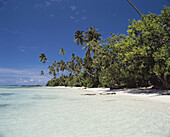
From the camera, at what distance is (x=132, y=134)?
3.47 metres

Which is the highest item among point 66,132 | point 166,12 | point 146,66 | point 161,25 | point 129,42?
point 166,12

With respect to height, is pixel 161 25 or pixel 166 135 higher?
pixel 161 25

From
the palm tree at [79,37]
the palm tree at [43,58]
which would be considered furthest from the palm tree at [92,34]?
the palm tree at [43,58]

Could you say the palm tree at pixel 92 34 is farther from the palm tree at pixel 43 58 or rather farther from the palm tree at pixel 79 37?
the palm tree at pixel 43 58

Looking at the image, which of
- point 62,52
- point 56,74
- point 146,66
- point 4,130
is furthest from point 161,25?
point 56,74

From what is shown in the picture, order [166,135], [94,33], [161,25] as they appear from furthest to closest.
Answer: [94,33], [161,25], [166,135]

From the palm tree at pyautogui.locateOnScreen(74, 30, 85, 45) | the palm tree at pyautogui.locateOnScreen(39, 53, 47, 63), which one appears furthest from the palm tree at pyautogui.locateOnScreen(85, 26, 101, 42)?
the palm tree at pyautogui.locateOnScreen(39, 53, 47, 63)

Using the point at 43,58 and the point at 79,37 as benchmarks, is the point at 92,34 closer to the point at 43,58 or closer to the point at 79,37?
the point at 79,37

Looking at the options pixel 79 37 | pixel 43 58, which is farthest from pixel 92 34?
pixel 43 58

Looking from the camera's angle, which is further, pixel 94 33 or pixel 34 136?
pixel 94 33

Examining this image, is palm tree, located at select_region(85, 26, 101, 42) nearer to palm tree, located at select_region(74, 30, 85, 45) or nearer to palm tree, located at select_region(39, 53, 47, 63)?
palm tree, located at select_region(74, 30, 85, 45)

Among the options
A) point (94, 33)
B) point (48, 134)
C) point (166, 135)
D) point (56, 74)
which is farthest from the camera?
point (56, 74)

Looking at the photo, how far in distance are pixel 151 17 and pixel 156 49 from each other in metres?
3.87

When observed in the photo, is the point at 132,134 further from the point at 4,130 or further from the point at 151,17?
the point at 151,17
